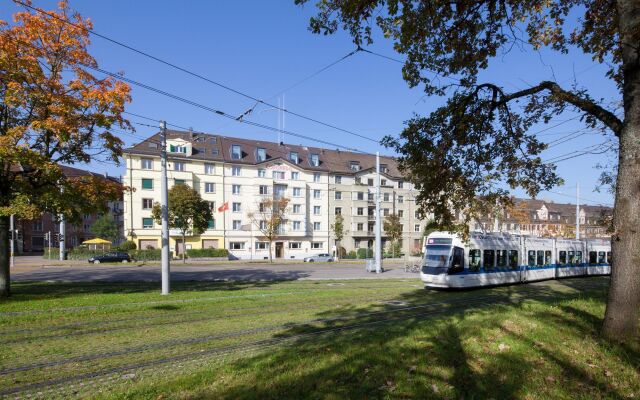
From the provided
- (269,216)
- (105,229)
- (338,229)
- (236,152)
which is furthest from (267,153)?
(105,229)

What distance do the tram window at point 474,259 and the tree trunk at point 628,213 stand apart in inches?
521

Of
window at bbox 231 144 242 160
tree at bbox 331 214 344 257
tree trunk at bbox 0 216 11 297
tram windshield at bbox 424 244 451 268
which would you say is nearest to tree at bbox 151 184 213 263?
window at bbox 231 144 242 160

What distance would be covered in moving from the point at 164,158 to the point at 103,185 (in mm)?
2469

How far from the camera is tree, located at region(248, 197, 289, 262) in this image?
169 ft

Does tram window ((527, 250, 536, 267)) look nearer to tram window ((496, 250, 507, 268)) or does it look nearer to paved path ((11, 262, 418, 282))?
tram window ((496, 250, 507, 268))

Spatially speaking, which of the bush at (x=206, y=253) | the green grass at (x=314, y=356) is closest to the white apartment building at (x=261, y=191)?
the bush at (x=206, y=253)

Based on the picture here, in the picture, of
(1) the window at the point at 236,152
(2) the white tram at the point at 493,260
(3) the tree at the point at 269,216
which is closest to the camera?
(2) the white tram at the point at 493,260

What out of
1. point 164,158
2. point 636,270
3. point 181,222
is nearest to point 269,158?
point 181,222

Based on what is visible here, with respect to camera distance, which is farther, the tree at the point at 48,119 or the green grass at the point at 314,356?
the tree at the point at 48,119

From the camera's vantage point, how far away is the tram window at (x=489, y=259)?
2018 centimetres

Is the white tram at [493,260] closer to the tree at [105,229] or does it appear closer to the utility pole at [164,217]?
the utility pole at [164,217]

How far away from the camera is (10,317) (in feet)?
34.3

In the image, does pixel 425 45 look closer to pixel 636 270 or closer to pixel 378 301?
pixel 636 270

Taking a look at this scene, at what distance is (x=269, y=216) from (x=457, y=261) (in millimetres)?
38770
